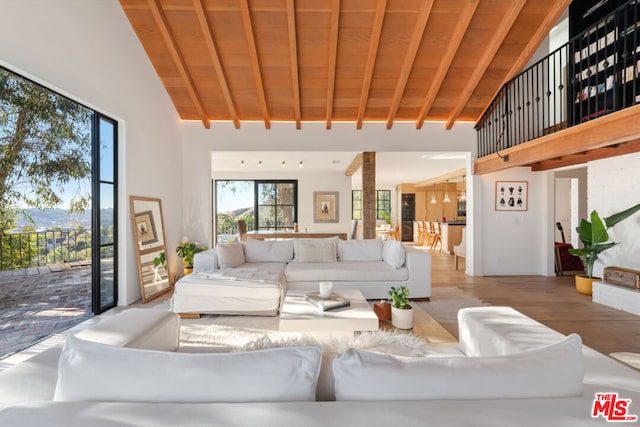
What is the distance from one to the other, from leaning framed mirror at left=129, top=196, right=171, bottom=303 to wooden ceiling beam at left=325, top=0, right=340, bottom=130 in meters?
3.21

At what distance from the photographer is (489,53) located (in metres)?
4.44

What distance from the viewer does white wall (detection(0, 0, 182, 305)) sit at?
9.05 feet

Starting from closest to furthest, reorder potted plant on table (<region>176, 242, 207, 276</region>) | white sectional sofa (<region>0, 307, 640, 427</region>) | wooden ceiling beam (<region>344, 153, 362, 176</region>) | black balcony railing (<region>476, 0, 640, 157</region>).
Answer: white sectional sofa (<region>0, 307, 640, 427</region>) < black balcony railing (<region>476, 0, 640, 157</region>) < potted plant on table (<region>176, 242, 207, 276</region>) < wooden ceiling beam (<region>344, 153, 362, 176</region>)

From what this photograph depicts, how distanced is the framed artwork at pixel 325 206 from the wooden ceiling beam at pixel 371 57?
4.18m

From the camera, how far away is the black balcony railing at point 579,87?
12.1 feet

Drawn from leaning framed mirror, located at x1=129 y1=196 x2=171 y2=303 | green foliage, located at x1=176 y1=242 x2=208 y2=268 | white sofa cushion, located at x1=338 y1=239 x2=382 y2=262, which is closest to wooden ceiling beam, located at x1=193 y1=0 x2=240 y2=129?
leaning framed mirror, located at x1=129 y1=196 x2=171 y2=303

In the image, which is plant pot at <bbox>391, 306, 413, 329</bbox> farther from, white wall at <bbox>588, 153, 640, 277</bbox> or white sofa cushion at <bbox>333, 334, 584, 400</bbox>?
white wall at <bbox>588, 153, 640, 277</bbox>

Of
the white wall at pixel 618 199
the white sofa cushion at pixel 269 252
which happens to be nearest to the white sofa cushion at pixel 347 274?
the white sofa cushion at pixel 269 252

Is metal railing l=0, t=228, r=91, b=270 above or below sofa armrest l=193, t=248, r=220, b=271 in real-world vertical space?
above

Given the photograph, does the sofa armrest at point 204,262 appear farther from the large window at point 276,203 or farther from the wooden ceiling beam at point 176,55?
the large window at point 276,203

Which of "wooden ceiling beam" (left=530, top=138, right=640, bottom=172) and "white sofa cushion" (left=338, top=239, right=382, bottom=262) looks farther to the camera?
"white sofa cushion" (left=338, top=239, right=382, bottom=262)


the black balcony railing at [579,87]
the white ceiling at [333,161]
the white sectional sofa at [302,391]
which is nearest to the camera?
the white sectional sofa at [302,391]

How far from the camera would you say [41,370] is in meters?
1.24

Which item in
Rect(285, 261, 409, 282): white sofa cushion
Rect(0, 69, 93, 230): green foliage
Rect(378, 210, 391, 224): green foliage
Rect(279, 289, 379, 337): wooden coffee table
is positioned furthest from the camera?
Rect(378, 210, 391, 224): green foliage
